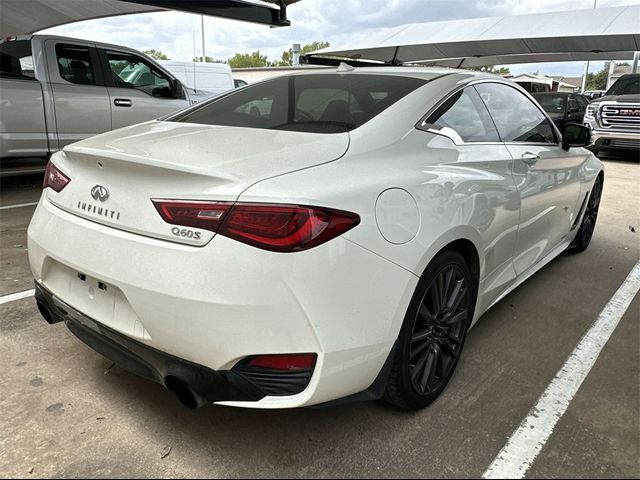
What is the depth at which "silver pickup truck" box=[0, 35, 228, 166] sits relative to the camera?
6.12 meters

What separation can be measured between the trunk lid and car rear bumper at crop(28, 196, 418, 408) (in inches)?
2.7

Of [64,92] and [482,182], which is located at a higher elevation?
[64,92]

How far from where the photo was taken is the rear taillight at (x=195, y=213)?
164cm

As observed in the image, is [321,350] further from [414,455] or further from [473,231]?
[473,231]

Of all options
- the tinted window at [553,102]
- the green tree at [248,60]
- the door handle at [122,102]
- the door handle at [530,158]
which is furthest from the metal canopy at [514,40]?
the green tree at [248,60]

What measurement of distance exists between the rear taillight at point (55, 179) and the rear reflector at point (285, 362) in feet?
3.75

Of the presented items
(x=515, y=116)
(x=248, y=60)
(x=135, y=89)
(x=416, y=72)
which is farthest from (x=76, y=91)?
(x=248, y=60)

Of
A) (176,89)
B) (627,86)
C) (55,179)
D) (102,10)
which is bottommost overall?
(55,179)

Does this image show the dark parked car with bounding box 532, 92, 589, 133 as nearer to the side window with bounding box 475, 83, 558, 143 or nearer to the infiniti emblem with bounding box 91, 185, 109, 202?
the side window with bounding box 475, 83, 558, 143

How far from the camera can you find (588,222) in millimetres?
4617

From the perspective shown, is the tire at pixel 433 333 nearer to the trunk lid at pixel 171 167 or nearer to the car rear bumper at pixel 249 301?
the car rear bumper at pixel 249 301

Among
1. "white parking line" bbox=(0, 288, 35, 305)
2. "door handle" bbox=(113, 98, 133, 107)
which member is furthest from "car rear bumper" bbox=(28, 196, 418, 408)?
"door handle" bbox=(113, 98, 133, 107)

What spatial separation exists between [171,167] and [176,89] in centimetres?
626

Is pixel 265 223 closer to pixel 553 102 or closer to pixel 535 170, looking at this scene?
pixel 535 170
